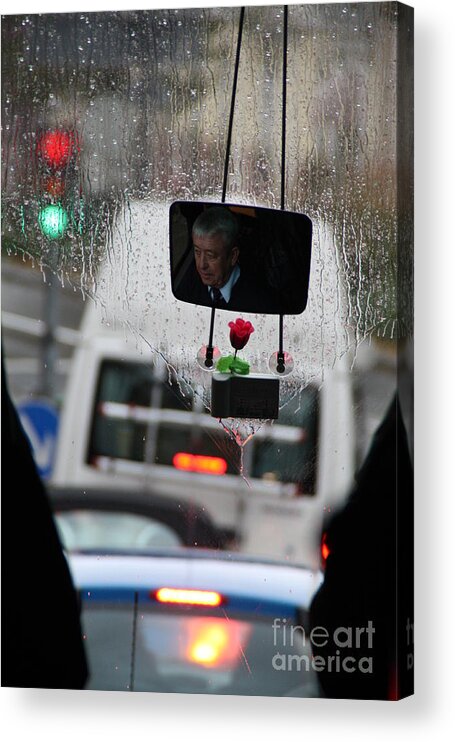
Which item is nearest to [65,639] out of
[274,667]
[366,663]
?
[274,667]

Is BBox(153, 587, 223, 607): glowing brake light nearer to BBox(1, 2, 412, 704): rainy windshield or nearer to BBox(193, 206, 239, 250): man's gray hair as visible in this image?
BBox(1, 2, 412, 704): rainy windshield

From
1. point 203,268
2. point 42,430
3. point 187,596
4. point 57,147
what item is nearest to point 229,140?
point 203,268

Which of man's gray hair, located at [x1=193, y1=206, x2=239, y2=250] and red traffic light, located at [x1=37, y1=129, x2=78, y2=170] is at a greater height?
red traffic light, located at [x1=37, y1=129, x2=78, y2=170]

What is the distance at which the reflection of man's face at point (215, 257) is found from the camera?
362 centimetres

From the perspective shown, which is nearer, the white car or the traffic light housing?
the white car

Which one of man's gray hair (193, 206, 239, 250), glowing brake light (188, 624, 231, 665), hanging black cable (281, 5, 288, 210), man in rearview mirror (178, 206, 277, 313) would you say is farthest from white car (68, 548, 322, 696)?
hanging black cable (281, 5, 288, 210)

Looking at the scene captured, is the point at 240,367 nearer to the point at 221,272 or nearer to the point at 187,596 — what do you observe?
the point at 221,272

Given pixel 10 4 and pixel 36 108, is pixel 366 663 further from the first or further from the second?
pixel 10 4

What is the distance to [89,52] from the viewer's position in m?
3.74

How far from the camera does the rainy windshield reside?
3.59m

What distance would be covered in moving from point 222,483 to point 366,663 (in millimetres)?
560

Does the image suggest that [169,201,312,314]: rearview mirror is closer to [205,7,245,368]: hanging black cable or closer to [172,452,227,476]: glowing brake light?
[205,7,245,368]: hanging black cable

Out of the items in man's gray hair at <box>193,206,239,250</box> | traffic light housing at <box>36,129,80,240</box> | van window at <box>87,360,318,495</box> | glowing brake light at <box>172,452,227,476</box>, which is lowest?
glowing brake light at <box>172,452,227,476</box>

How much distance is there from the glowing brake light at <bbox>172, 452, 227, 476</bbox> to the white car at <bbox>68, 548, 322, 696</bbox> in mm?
201
